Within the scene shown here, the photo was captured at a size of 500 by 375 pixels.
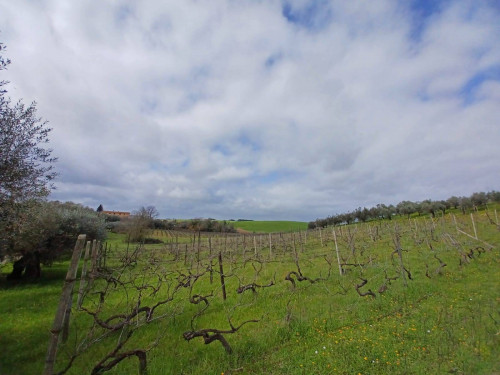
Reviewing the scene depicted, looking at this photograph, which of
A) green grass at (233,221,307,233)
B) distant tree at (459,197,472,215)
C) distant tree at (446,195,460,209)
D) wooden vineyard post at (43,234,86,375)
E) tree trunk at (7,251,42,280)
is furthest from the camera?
green grass at (233,221,307,233)

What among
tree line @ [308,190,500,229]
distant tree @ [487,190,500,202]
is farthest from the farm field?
distant tree @ [487,190,500,202]

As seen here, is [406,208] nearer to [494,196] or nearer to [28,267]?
[494,196]

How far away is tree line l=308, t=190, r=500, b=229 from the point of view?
2590 inches

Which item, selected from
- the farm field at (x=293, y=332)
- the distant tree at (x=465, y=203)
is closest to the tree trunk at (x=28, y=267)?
the farm field at (x=293, y=332)

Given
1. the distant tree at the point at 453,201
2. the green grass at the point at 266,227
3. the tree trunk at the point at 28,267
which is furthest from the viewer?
the green grass at the point at 266,227

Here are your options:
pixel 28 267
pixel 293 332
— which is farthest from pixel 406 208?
pixel 28 267

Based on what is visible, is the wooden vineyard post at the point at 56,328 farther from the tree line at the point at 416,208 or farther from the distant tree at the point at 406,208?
the distant tree at the point at 406,208

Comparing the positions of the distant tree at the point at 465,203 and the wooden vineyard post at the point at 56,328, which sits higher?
the distant tree at the point at 465,203

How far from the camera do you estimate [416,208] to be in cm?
→ 7475

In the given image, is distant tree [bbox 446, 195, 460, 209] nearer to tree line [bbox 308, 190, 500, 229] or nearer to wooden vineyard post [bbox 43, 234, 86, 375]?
tree line [bbox 308, 190, 500, 229]

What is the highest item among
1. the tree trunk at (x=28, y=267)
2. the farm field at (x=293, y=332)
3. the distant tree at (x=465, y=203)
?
the distant tree at (x=465, y=203)

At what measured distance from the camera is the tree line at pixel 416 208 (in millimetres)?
65781

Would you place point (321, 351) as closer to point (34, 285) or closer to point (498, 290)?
point (498, 290)

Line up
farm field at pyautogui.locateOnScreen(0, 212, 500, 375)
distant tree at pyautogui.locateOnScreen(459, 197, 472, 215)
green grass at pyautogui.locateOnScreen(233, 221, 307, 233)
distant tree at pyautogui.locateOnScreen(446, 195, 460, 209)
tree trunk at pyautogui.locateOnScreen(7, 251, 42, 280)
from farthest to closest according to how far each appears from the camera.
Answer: green grass at pyautogui.locateOnScreen(233, 221, 307, 233) → distant tree at pyautogui.locateOnScreen(446, 195, 460, 209) → distant tree at pyautogui.locateOnScreen(459, 197, 472, 215) → tree trunk at pyautogui.locateOnScreen(7, 251, 42, 280) → farm field at pyautogui.locateOnScreen(0, 212, 500, 375)
